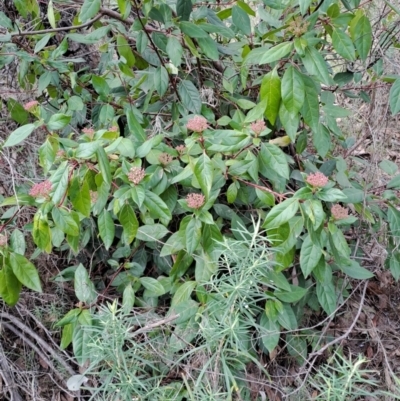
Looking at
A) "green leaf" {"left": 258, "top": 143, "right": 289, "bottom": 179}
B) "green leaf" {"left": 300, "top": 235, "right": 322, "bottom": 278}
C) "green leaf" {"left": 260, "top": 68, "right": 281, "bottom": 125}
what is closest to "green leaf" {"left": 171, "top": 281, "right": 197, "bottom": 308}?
"green leaf" {"left": 300, "top": 235, "right": 322, "bottom": 278}

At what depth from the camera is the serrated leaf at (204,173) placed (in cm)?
146

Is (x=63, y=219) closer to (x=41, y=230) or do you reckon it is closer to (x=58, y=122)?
(x=41, y=230)

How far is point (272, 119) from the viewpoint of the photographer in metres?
1.56

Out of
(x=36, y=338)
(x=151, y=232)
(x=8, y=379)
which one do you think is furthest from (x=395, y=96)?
(x=8, y=379)

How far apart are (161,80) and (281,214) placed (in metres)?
0.75

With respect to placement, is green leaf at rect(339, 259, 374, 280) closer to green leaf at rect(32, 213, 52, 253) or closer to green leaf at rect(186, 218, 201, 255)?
green leaf at rect(186, 218, 201, 255)

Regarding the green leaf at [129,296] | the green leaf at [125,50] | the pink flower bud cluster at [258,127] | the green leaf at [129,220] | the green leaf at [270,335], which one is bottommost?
the green leaf at [270,335]

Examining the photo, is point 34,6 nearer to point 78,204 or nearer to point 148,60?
point 148,60

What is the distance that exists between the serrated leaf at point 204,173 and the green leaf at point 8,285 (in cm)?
71

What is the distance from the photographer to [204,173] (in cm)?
146

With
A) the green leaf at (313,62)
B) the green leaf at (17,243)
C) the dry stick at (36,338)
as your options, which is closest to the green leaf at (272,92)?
the green leaf at (313,62)

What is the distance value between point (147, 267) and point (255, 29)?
109 cm

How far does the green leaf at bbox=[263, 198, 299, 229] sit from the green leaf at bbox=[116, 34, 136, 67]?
3.08 feet

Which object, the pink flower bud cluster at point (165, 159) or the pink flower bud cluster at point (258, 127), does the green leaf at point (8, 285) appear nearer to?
the pink flower bud cluster at point (165, 159)
